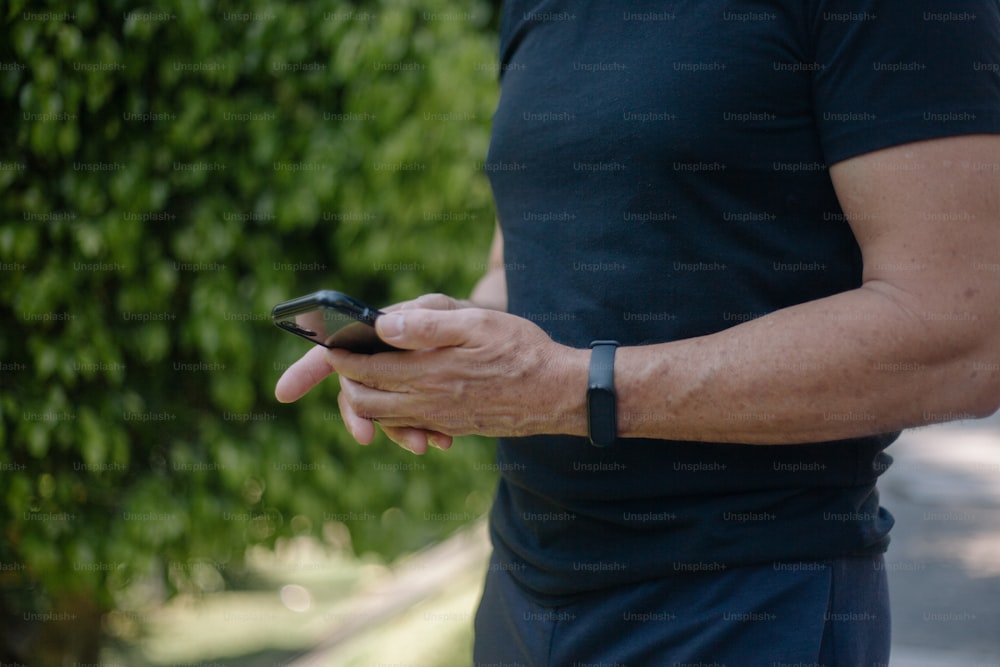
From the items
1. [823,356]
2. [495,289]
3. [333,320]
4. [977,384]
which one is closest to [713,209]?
[823,356]

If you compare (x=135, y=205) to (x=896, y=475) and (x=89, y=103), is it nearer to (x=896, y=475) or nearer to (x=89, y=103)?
(x=89, y=103)

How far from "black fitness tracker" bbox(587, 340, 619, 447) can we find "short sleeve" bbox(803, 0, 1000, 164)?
1.46 feet

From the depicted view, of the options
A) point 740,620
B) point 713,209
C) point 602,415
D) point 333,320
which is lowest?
point 740,620

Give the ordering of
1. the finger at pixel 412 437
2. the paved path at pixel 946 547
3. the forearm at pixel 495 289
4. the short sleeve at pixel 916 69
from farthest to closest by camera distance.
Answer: the paved path at pixel 946 547 < the forearm at pixel 495 289 < the finger at pixel 412 437 < the short sleeve at pixel 916 69

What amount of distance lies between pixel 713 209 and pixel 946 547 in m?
4.68

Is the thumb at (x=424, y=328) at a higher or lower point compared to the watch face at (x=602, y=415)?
higher

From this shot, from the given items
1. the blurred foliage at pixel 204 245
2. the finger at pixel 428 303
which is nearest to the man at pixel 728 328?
the finger at pixel 428 303

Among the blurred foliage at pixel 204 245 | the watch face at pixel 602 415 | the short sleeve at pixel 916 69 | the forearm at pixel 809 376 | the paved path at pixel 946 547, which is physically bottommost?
the paved path at pixel 946 547

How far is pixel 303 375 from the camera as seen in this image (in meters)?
1.53

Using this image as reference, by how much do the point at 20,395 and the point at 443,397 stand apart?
2246 mm

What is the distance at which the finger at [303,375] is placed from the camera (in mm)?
1521

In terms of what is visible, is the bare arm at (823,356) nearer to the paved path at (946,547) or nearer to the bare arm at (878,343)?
the bare arm at (878,343)

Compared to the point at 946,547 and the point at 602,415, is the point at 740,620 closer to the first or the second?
the point at 602,415

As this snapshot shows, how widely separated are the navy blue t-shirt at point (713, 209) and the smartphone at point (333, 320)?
14.1 inches
